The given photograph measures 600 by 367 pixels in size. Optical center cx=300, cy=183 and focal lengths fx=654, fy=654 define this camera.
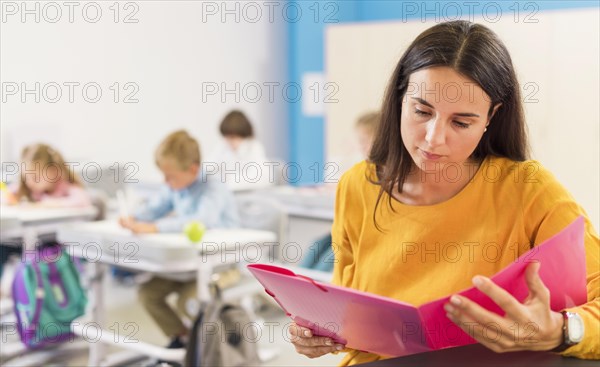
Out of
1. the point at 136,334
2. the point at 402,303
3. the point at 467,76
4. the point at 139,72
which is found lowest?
the point at 136,334

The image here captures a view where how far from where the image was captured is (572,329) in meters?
0.87

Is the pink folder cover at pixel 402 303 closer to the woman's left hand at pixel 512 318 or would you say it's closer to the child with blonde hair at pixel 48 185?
the woman's left hand at pixel 512 318

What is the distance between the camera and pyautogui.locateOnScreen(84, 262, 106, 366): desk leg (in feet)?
9.01

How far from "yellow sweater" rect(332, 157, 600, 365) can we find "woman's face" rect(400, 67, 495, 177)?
0.37ft

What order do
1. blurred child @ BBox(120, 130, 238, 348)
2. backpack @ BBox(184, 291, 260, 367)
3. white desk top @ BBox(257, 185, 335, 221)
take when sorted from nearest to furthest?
backpack @ BBox(184, 291, 260, 367) → blurred child @ BBox(120, 130, 238, 348) → white desk top @ BBox(257, 185, 335, 221)

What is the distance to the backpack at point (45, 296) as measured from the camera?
112 inches

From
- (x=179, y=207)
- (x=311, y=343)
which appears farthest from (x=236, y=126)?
(x=311, y=343)

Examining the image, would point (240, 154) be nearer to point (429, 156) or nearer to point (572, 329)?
point (429, 156)

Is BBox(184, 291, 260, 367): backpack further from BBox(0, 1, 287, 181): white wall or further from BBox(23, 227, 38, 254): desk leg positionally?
BBox(0, 1, 287, 181): white wall

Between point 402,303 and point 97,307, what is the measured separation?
2259 millimetres

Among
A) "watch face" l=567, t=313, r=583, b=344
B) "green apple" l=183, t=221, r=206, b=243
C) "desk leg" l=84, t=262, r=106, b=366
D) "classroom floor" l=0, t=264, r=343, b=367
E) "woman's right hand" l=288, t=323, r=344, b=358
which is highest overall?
"watch face" l=567, t=313, r=583, b=344

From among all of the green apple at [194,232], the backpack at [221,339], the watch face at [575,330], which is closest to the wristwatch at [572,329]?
the watch face at [575,330]

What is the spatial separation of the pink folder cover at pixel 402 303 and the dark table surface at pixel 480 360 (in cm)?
3

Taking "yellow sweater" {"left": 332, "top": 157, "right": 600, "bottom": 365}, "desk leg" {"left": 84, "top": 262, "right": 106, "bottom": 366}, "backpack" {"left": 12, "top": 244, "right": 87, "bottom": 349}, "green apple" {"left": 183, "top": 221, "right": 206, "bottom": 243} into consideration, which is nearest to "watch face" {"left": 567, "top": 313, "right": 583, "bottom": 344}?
"yellow sweater" {"left": 332, "top": 157, "right": 600, "bottom": 365}
